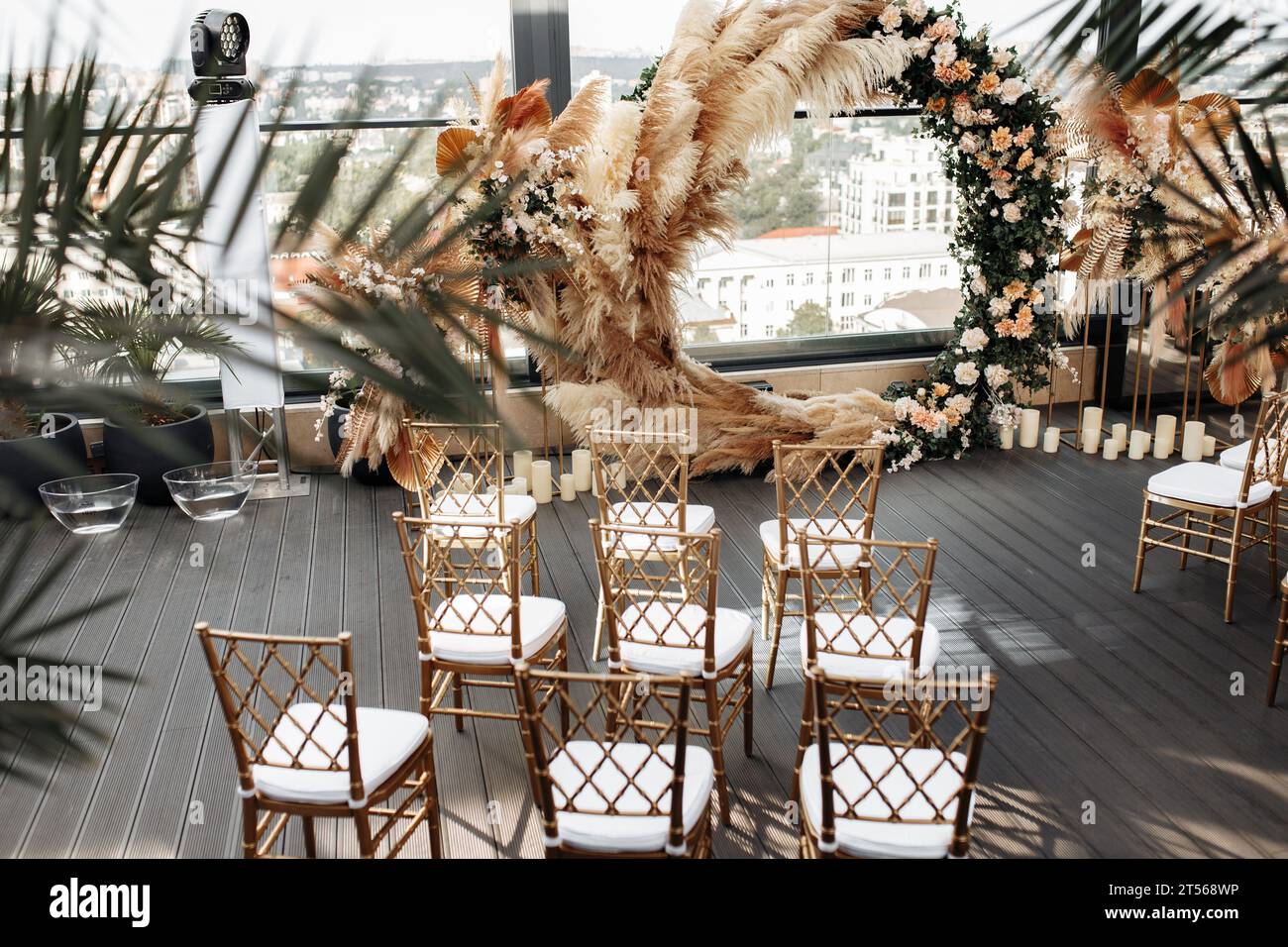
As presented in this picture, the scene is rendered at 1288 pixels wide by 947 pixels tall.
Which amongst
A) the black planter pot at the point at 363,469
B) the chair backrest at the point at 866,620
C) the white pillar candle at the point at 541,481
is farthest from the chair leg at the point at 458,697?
the black planter pot at the point at 363,469

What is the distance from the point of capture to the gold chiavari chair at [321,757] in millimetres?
2561

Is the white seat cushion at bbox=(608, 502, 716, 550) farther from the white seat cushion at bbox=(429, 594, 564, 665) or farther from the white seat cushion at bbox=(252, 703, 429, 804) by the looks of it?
the white seat cushion at bbox=(252, 703, 429, 804)

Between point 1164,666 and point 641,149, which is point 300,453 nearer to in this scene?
point 1164,666

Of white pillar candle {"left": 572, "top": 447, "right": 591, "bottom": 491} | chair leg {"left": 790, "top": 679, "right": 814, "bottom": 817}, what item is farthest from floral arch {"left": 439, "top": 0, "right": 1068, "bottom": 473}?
chair leg {"left": 790, "top": 679, "right": 814, "bottom": 817}

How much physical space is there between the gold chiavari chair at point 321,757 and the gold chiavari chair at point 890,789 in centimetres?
103

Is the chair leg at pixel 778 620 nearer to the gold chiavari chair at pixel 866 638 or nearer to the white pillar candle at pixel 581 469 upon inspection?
the gold chiavari chair at pixel 866 638

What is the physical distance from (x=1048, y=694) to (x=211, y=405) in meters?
3.94

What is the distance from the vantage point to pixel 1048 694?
3891 mm

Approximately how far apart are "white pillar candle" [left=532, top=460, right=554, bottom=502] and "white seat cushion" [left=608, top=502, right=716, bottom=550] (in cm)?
130

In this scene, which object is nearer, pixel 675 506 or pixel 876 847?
pixel 876 847

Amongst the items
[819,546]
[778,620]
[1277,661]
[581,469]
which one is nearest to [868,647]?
[778,620]

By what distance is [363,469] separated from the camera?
6125mm
